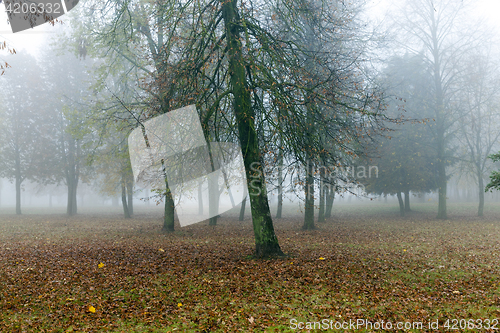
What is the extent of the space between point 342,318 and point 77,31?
15688 millimetres

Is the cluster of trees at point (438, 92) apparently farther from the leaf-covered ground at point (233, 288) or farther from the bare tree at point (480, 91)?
the leaf-covered ground at point (233, 288)

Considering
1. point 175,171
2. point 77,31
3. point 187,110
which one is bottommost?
point 175,171

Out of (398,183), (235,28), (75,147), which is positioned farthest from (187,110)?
(75,147)

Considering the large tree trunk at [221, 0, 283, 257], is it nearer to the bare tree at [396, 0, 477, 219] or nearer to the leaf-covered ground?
the leaf-covered ground

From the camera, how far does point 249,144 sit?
324 inches

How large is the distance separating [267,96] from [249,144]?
3247 mm

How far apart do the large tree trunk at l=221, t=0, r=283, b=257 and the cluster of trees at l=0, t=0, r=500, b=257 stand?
3 cm

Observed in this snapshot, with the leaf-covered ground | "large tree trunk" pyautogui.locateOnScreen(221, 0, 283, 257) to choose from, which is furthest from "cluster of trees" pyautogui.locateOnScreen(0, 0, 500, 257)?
the leaf-covered ground

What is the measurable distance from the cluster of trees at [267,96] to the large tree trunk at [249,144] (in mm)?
28

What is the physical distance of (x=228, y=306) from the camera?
222 inches

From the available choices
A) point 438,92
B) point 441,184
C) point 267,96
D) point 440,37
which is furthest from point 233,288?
point 440,37

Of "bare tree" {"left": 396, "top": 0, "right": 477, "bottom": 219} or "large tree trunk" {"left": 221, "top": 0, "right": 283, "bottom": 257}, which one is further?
"bare tree" {"left": 396, "top": 0, "right": 477, "bottom": 219}

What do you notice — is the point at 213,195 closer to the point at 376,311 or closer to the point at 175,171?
the point at 175,171

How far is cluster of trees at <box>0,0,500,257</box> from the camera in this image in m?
8.59
